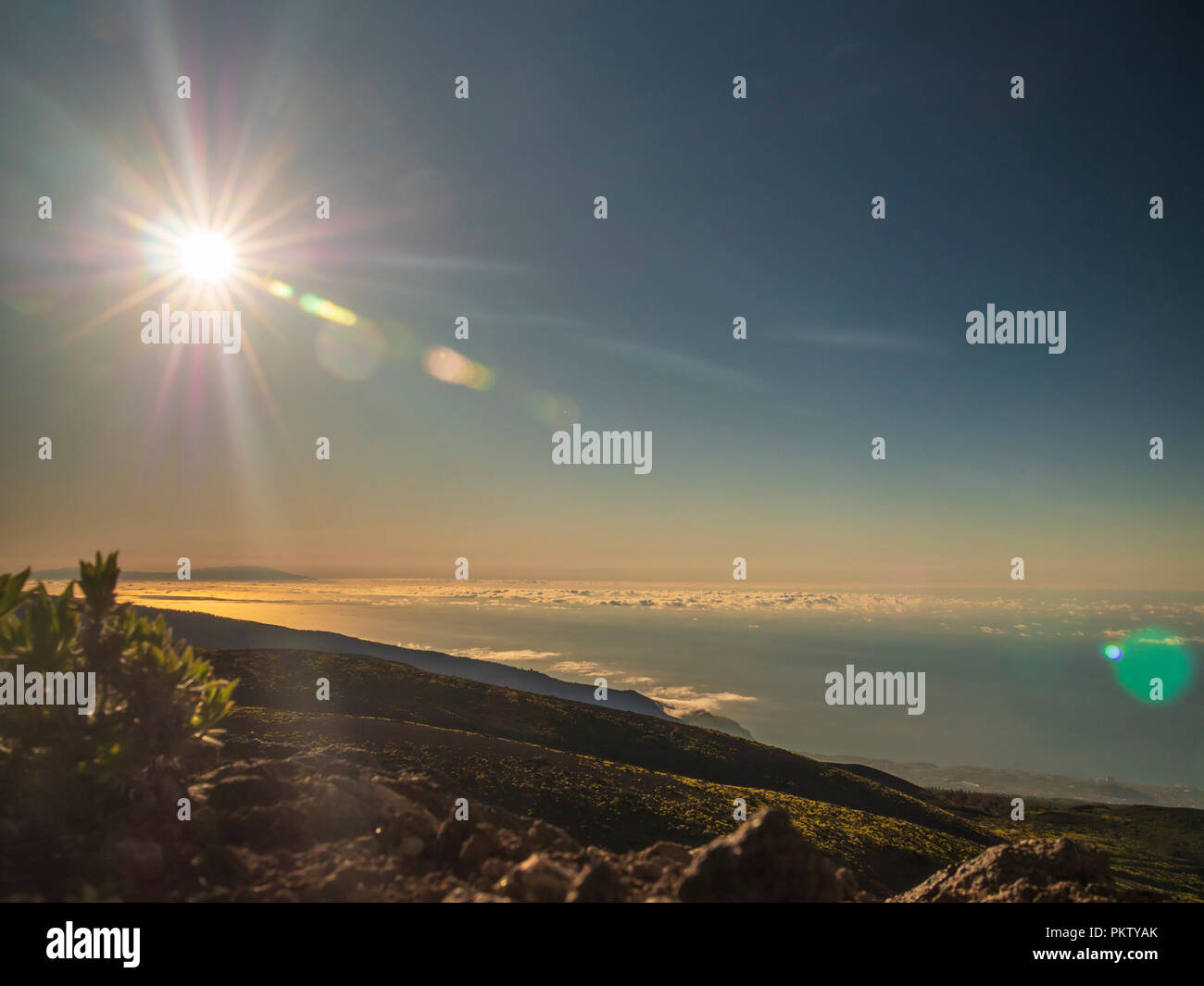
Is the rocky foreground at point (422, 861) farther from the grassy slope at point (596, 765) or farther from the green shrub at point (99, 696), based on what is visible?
the grassy slope at point (596, 765)

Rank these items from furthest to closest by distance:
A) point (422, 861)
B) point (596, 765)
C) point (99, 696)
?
point (596, 765) → point (99, 696) → point (422, 861)

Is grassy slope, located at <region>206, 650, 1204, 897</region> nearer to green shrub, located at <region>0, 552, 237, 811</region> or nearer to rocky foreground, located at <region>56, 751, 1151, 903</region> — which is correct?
rocky foreground, located at <region>56, 751, 1151, 903</region>

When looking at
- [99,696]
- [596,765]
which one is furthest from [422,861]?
[596,765]

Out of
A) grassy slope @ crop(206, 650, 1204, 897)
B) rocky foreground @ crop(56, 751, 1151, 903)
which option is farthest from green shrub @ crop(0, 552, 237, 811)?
grassy slope @ crop(206, 650, 1204, 897)

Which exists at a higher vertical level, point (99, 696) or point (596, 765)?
point (99, 696)

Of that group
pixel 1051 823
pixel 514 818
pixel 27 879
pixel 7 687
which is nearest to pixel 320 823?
pixel 27 879

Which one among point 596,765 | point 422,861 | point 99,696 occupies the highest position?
point 99,696

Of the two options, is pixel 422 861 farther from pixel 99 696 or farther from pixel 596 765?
pixel 596 765
